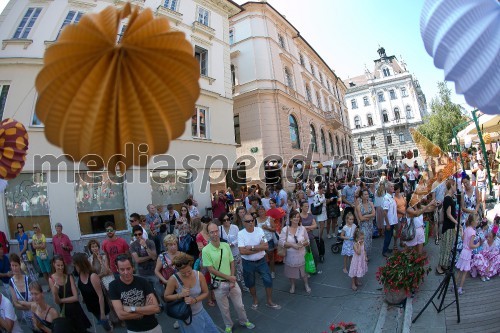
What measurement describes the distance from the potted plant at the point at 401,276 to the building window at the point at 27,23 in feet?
32.2

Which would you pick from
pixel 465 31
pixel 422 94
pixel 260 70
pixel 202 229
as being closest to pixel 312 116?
pixel 260 70

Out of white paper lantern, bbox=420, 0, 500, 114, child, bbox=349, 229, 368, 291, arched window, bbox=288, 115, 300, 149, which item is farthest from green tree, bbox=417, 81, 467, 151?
white paper lantern, bbox=420, 0, 500, 114

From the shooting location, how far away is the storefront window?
11.9 metres

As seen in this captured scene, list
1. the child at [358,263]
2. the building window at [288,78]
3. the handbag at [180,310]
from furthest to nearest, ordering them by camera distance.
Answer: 1. the building window at [288,78]
2. the child at [358,263]
3. the handbag at [180,310]

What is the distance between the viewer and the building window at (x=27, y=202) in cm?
902

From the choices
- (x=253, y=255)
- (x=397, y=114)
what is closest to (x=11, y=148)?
(x=253, y=255)

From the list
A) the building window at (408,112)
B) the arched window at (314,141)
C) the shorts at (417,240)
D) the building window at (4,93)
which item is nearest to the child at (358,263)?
the shorts at (417,240)

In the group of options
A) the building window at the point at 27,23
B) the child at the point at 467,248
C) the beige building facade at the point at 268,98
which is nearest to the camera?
the child at the point at 467,248

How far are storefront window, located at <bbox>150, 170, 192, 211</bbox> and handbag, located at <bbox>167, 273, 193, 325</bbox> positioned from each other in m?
8.81

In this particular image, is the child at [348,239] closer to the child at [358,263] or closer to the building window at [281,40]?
the child at [358,263]

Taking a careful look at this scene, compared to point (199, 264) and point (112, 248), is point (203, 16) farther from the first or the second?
point (199, 264)

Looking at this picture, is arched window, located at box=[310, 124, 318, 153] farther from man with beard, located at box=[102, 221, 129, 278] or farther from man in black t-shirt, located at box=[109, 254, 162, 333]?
man in black t-shirt, located at box=[109, 254, 162, 333]

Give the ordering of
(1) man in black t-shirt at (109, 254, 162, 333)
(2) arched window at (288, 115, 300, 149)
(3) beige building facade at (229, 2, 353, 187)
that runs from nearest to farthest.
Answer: (1) man in black t-shirt at (109, 254, 162, 333)
(3) beige building facade at (229, 2, 353, 187)
(2) arched window at (288, 115, 300, 149)

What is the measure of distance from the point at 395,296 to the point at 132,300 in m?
4.20
